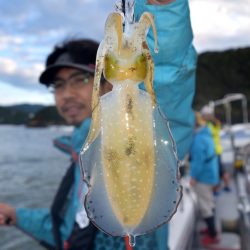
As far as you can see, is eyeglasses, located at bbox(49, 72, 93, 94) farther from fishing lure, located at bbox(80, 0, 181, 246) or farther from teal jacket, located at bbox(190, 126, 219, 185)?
teal jacket, located at bbox(190, 126, 219, 185)

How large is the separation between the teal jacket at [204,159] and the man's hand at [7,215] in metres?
4.56

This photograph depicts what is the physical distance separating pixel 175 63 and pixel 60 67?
1138mm

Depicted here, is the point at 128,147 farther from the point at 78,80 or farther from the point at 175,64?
the point at 78,80

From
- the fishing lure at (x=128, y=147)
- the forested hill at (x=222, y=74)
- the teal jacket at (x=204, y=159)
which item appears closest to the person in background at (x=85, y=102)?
the fishing lure at (x=128, y=147)

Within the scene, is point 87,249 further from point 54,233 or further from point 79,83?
point 79,83

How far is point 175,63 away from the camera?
1.78 m

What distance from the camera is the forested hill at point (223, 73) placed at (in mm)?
93750

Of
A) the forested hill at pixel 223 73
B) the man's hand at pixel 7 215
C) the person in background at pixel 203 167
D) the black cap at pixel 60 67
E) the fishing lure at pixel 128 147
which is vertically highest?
the forested hill at pixel 223 73

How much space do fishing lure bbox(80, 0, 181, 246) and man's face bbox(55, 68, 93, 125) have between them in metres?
1.57

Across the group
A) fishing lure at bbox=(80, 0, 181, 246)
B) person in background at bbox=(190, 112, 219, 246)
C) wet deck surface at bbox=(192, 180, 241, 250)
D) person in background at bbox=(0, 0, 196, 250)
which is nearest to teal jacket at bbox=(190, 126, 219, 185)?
person in background at bbox=(190, 112, 219, 246)

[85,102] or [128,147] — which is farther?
[85,102]

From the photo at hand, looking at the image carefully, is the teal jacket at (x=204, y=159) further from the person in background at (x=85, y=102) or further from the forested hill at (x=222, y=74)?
the forested hill at (x=222, y=74)

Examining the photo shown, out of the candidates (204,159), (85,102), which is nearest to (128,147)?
(85,102)

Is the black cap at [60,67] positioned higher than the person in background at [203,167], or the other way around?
the black cap at [60,67]
